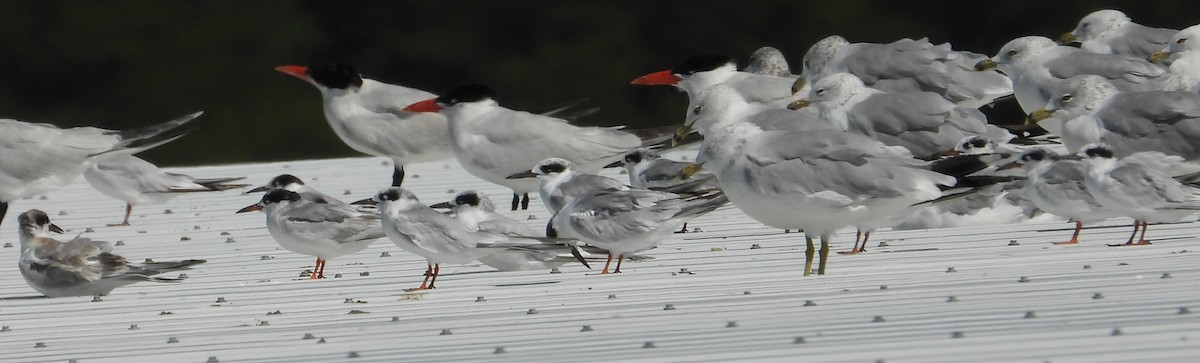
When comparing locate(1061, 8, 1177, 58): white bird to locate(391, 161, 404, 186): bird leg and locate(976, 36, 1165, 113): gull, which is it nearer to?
locate(976, 36, 1165, 113): gull

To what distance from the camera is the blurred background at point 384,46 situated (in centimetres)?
2217

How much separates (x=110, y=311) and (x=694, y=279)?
1688 mm

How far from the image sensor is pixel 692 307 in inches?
207

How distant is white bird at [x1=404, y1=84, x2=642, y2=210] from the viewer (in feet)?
32.0

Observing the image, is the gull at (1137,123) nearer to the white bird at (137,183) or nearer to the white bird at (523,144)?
the white bird at (523,144)

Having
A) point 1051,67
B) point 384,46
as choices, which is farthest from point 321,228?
point 384,46

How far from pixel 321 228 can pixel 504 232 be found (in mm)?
754

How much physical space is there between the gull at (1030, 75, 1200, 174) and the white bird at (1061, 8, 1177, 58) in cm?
275

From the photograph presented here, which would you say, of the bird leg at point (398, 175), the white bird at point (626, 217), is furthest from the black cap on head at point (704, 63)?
the white bird at point (626, 217)

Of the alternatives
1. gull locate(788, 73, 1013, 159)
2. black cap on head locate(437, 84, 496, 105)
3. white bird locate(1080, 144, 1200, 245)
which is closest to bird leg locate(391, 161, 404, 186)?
black cap on head locate(437, 84, 496, 105)

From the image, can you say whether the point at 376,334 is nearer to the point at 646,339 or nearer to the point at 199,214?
the point at 646,339

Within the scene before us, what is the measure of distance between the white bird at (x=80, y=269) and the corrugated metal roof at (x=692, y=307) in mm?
62

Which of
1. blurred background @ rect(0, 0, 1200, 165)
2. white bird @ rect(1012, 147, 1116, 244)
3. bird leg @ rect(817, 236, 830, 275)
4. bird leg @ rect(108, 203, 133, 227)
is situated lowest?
blurred background @ rect(0, 0, 1200, 165)

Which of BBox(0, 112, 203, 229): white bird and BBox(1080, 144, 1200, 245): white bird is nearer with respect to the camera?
BBox(1080, 144, 1200, 245): white bird
